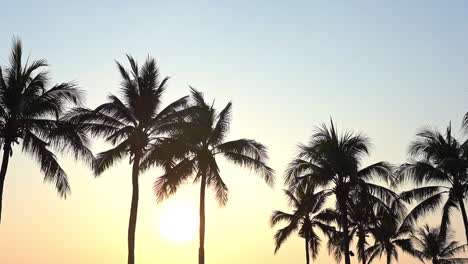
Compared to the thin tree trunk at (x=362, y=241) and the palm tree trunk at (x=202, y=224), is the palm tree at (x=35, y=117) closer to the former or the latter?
the palm tree trunk at (x=202, y=224)

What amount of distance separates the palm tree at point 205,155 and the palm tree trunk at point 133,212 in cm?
236

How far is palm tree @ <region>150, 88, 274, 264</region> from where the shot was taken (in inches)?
1245

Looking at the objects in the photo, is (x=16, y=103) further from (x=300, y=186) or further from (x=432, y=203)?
(x=432, y=203)

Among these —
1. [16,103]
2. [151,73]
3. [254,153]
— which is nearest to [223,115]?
[254,153]

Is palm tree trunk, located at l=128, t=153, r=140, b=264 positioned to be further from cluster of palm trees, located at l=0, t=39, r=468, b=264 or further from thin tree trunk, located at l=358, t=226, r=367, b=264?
thin tree trunk, located at l=358, t=226, r=367, b=264

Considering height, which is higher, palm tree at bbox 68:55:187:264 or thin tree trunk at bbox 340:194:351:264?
palm tree at bbox 68:55:187:264

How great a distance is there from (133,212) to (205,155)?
5.72 m

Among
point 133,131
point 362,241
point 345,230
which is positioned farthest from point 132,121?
point 362,241

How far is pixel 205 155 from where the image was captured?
1280 inches

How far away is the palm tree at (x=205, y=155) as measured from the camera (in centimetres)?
3162

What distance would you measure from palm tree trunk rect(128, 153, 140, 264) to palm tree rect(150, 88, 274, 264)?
2355 mm

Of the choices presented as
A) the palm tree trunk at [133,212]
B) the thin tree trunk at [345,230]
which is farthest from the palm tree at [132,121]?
the thin tree trunk at [345,230]

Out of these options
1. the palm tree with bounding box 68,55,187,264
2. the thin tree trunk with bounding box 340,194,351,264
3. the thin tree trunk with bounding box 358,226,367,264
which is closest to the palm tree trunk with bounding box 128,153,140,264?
the palm tree with bounding box 68,55,187,264

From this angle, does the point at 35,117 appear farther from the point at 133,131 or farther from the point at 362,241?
the point at 362,241
